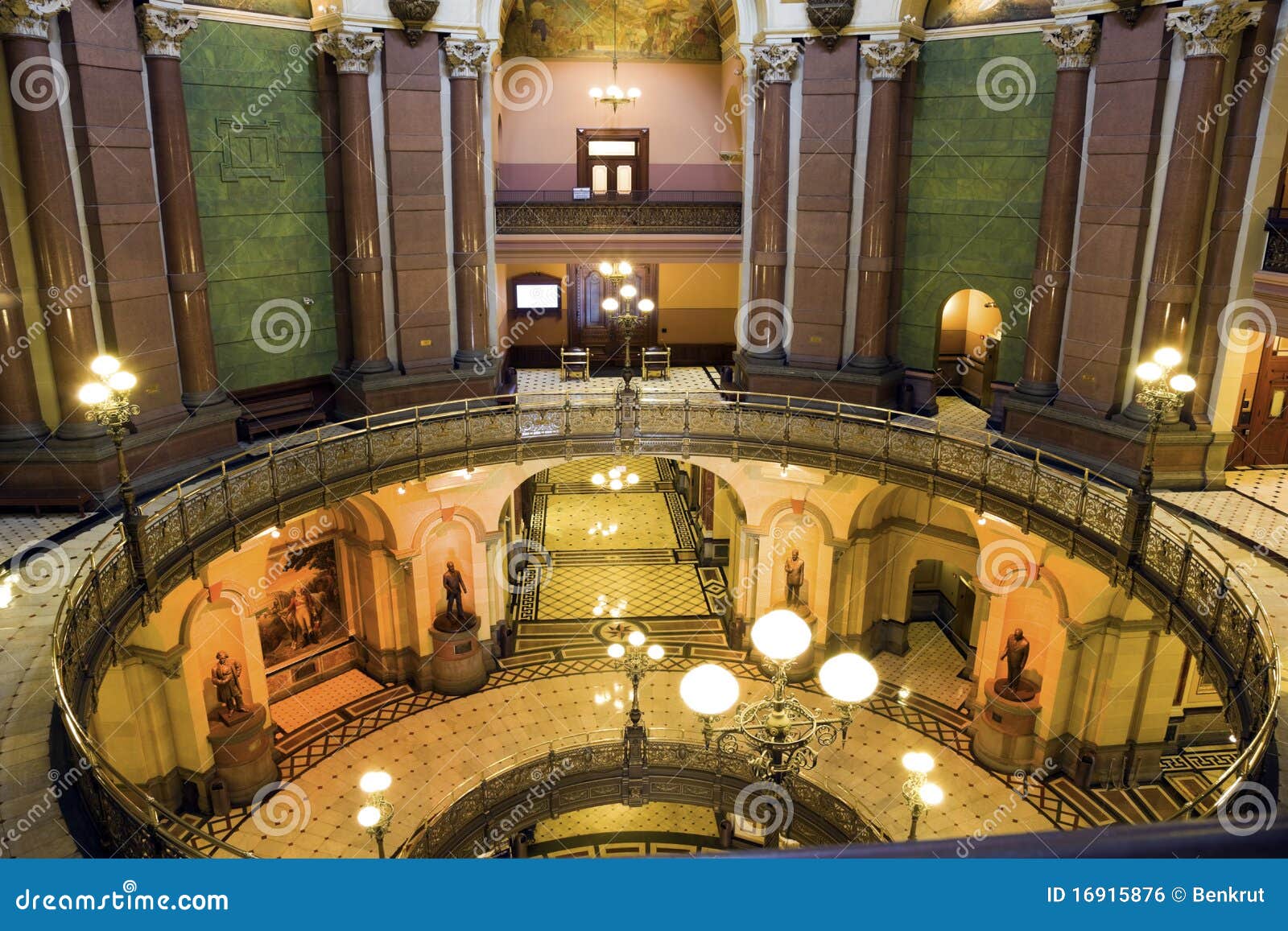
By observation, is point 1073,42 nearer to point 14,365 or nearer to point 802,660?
point 802,660

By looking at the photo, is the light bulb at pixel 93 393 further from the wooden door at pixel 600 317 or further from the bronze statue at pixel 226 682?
the wooden door at pixel 600 317

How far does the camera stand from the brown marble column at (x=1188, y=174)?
1201cm

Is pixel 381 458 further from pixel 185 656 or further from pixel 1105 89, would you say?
pixel 1105 89

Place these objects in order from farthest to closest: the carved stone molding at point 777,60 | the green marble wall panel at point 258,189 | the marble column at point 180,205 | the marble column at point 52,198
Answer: the carved stone molding at point 777,60, the green marble wall panel at point 258,189, the marble column at point 180,205, the marble column at point 52,198

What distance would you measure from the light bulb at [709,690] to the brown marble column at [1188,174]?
1014cm

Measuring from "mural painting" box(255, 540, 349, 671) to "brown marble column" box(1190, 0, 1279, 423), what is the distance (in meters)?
14.5

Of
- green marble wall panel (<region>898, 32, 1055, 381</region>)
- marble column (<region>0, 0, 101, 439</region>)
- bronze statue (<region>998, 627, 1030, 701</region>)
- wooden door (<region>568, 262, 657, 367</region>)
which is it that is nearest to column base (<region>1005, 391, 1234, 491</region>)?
green marble wall panel (<region>898, 32, 1055, 381</region>)

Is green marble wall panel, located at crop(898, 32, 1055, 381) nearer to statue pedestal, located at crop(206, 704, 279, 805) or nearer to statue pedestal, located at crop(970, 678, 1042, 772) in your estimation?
statue pedestal, located at crop(970, 678, 1042, 772)

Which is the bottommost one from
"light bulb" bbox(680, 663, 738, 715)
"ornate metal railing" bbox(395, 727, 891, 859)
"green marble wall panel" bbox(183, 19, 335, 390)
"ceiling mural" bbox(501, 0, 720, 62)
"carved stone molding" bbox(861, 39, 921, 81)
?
"ornate metal railing" bbox(395, 727, 891, 859)

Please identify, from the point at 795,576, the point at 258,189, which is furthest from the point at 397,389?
the point at 795,576

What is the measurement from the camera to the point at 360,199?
1573 centimetres

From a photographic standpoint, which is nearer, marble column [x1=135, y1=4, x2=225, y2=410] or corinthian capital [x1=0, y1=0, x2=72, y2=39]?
corinthian capital [x1=0, y1=0, x2=72, y2=39]

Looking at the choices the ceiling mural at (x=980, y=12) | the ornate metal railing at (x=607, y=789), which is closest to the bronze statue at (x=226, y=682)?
the ornate metal railing at (x=607, y=789)

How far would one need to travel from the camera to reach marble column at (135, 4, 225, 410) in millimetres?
13203
